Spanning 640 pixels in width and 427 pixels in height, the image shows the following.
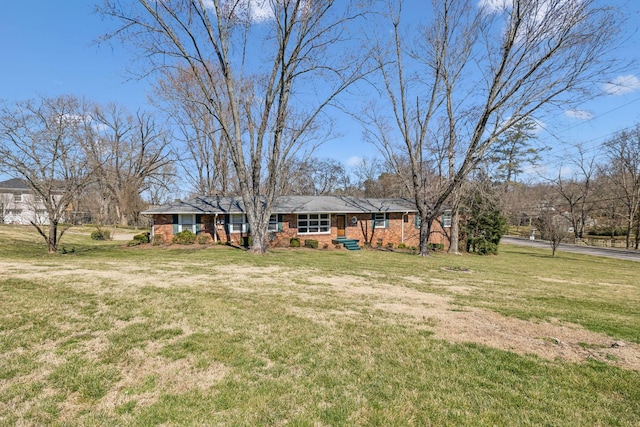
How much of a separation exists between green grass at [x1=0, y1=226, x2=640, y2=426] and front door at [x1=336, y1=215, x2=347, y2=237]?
47.2 feet

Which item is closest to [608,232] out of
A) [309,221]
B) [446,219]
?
[446,219]

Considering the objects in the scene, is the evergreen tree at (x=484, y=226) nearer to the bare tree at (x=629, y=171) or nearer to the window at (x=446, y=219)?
the window at (x=446, y=219)

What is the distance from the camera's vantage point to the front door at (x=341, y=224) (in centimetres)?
2105

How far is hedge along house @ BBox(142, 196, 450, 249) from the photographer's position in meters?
Result: 18.4

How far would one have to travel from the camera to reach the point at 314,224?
67.3 ft

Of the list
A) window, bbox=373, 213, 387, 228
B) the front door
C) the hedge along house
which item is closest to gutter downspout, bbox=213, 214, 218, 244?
the hedge along house

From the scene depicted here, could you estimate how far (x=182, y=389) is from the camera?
302 centimetres

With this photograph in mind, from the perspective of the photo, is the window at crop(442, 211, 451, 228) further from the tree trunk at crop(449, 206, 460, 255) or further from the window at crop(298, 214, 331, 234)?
the window at crop(298, 214, 331, 234)

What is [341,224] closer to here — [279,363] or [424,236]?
[424,236]

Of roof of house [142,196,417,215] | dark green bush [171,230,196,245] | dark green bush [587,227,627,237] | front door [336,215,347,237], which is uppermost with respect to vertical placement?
roof of house [142,196,417,215]

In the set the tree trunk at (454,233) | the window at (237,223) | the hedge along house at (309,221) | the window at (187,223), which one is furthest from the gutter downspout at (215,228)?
the tree trunk at (454,233)

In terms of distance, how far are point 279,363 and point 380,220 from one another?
60.4 ft

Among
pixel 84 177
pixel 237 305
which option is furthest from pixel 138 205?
pixel 237 305

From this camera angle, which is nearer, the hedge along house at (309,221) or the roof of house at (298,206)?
the hedge along house at (309,221)
